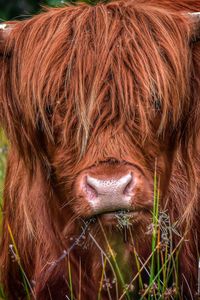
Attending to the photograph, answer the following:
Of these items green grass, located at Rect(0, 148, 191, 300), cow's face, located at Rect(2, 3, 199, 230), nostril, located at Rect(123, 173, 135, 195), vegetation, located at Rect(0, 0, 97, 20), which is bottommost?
green grass, located at Rect(0, 148, 191, 300)

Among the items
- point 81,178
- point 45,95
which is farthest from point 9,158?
point 81,178

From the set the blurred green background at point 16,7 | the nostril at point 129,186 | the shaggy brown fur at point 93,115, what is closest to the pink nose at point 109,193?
the nostril at point 129,186

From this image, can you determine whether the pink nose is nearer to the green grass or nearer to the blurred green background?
the green grass

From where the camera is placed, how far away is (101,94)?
12.9 ft

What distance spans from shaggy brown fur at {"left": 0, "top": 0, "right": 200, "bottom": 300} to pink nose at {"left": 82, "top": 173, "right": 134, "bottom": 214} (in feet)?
0.36

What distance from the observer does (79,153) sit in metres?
3.94

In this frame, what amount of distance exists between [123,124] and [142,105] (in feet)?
0.37

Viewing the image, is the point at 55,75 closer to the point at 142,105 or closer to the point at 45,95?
the point at 45,95

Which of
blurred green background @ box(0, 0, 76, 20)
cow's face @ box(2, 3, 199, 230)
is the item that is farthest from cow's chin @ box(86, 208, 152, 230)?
blurred green background @ box(0, 0, 76, 20)

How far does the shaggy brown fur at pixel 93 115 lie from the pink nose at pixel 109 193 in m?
0.11


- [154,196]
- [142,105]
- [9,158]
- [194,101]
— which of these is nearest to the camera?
[154,196]

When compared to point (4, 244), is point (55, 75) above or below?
above

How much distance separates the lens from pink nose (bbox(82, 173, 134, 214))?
3.56 metres

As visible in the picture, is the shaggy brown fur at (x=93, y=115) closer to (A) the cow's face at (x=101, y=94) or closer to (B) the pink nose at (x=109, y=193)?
(A) the cow's face at (x=101, y=94)
